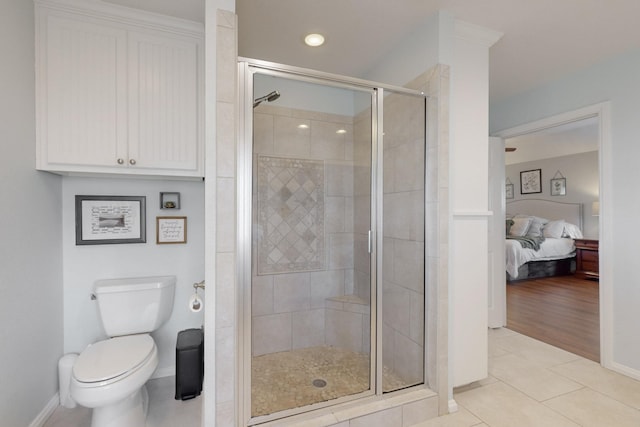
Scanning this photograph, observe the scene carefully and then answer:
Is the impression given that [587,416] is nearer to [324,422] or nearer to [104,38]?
[324,422]

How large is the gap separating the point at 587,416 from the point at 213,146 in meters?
2.68

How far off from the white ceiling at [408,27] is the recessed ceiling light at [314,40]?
52 millimetres

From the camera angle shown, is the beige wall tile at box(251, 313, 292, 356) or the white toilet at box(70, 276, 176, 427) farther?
the beige wall tile at box(251, 313, 292, 356)

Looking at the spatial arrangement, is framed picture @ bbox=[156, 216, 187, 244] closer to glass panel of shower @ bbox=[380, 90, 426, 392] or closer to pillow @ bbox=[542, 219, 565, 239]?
glass panel of shower @ bbox=[380, 90, 426, 392]

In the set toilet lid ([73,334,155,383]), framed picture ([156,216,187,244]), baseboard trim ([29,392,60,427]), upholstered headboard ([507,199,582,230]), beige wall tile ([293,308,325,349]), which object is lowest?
baseboard trim ([29,392,60,427])

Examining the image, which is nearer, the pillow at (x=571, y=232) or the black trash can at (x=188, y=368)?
the black trash can at (x=188, y=368)

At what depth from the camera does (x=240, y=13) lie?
6.40 feet

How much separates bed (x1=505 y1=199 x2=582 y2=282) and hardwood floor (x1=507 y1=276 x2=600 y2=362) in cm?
30

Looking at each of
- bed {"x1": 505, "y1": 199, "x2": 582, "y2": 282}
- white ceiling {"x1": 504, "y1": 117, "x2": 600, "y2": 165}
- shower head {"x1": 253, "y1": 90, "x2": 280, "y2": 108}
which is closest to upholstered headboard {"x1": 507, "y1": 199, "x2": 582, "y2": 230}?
bed {"x1": 505, "y1": 199, "x2": 582, "y2": 282}

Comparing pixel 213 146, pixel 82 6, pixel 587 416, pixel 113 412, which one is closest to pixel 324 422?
pixel 113 412

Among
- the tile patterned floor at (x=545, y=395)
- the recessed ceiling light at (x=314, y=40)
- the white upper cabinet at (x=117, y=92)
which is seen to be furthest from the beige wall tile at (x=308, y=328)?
the recessed ceiling light at (x=314, y=40)

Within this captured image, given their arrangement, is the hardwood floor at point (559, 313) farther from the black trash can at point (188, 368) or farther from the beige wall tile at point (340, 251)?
the black trash can at point (188, 368)

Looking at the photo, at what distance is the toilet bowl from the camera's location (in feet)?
4.95

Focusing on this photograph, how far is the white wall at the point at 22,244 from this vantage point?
1.49 metres
